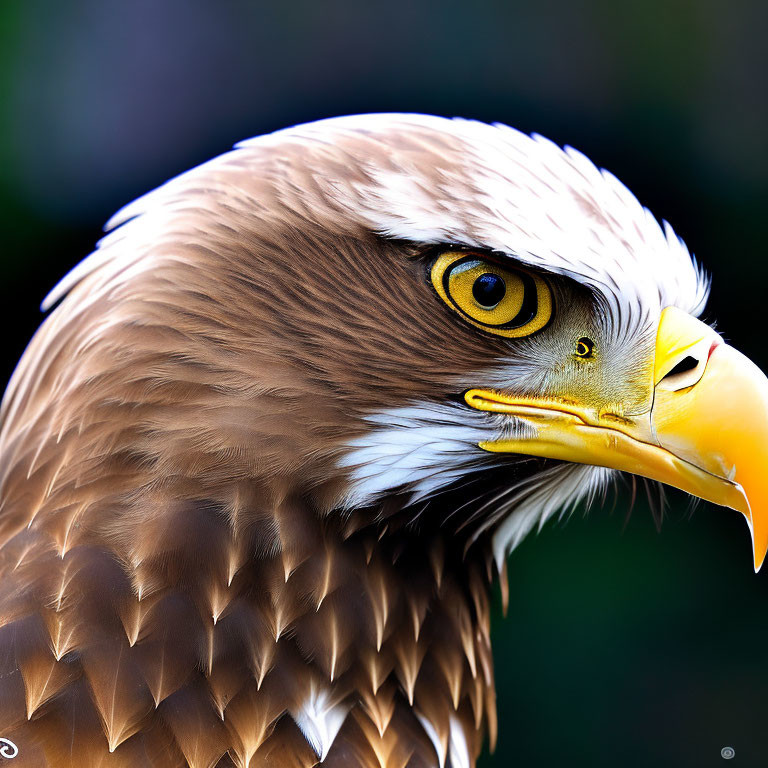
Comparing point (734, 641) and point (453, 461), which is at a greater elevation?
point (453, 461)

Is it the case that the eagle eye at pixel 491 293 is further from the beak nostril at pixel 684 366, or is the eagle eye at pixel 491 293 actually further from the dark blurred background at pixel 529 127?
the dark blurred background at pixel 529 127

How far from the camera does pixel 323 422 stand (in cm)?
98

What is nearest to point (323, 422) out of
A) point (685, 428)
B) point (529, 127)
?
point (685, 428)

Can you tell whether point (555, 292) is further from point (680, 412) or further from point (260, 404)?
point (260, 404)

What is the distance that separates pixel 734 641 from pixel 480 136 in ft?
7.19

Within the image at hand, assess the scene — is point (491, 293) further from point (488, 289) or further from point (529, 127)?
point (529, 127)

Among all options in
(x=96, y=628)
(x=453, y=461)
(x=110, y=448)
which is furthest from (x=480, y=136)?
(x=96, y=628)

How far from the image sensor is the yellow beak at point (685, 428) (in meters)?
0.94

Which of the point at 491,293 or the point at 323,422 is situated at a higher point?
the point at 491,293

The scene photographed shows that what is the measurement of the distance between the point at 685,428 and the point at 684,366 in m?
0.07

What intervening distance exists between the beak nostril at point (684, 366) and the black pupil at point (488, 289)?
19 cm

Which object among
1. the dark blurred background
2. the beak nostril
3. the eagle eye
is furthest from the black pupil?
the dark blurred background

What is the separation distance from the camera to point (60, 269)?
7.71 ft

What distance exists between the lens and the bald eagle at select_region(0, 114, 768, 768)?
0.93m
